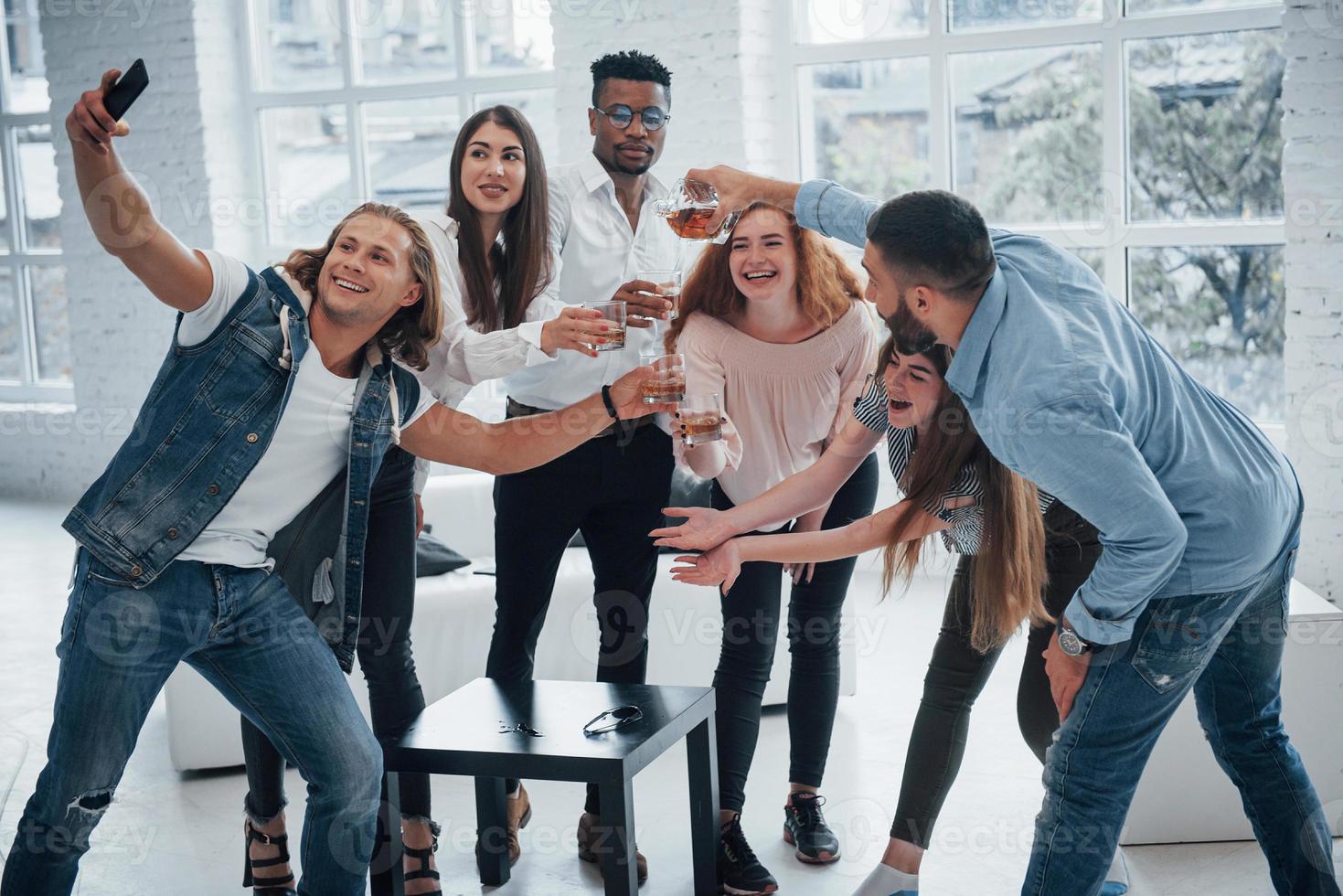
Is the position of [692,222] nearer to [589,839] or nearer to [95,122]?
[95,122]

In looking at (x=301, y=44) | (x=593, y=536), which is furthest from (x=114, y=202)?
(x=301, y=44)

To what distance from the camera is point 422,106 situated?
619 centimetres

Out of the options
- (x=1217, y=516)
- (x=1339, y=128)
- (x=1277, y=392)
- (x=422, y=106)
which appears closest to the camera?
(x=1217, y=516)

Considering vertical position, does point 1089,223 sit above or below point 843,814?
above

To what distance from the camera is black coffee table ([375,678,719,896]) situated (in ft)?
6.56

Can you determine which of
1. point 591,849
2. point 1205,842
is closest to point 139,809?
point 591,849

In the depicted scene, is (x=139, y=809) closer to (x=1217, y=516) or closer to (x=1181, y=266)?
(x=1217, y=516)

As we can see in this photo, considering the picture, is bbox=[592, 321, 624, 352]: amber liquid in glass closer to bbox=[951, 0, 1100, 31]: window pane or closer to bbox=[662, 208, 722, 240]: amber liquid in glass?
bbox=[662, 208, 722, 240]: amber liquid in glass

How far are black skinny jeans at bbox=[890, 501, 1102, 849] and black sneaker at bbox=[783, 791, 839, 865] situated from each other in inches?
14.6

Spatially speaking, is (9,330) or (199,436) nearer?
(199,436)

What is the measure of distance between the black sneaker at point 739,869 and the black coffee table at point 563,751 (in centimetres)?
8

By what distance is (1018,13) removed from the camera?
195 inches

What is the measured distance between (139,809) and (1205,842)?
2342 mm

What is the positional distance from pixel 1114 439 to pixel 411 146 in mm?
5228
